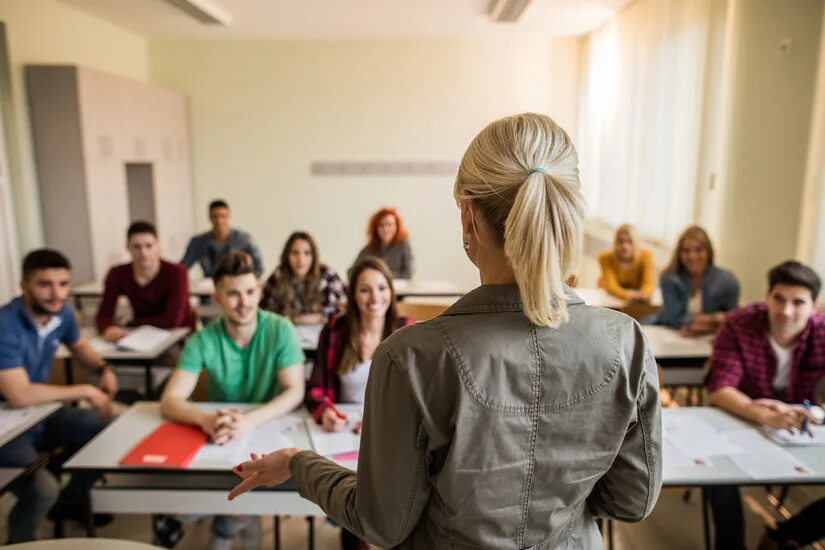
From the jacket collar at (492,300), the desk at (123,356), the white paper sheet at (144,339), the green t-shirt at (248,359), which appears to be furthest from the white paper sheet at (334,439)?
the white paper sheet at (144,339)

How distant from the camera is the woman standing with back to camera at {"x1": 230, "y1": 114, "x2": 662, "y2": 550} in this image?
818mm

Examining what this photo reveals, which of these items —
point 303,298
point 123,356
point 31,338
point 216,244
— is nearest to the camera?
point 31,338

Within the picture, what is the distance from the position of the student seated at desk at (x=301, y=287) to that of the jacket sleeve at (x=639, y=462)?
298 cm

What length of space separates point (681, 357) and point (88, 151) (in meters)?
4.64

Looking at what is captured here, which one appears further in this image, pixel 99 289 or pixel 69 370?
pixel 99 289

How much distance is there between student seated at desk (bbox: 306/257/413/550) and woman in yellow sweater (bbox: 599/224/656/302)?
252cm

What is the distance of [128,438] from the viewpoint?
6.91ft

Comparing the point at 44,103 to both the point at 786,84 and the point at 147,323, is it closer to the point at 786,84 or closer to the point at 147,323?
the point at 147,323

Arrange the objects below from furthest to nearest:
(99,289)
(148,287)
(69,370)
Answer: (99,289)
(148,287)
(69,370)

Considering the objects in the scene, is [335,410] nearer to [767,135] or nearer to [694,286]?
[694,286]

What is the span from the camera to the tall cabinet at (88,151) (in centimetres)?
494

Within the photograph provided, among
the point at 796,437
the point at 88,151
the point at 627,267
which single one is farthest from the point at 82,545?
the point at 88,151

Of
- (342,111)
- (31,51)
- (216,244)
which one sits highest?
(31,51)

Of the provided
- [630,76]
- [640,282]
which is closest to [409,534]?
[640,282]
